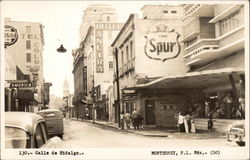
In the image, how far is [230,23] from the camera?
291 inches

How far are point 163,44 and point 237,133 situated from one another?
7.59 feet

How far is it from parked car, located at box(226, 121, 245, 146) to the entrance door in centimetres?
271

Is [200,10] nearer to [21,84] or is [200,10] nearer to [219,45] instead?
[219,45]

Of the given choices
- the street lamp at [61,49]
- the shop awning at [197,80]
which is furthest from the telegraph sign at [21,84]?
the shop awning at [197,80]

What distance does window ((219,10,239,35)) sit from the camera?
6630 mm

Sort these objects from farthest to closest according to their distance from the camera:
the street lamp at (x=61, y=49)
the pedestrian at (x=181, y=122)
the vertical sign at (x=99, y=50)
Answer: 1. the vertical sign at (x=99, y=50)
2. the pedestrian at (x=181, y=122)
3. the street lamp at (x=61, y=49)

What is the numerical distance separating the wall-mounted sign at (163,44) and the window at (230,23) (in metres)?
0.99

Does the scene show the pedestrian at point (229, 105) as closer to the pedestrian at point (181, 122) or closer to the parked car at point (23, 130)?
the pedestrian at point (181, 122)

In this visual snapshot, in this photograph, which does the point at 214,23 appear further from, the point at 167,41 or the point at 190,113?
the point at 190,113

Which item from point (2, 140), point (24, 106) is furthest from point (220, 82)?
point (2, 140)

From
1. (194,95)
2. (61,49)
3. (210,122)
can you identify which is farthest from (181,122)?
(61,49)

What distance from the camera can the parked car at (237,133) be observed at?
6.29 metres

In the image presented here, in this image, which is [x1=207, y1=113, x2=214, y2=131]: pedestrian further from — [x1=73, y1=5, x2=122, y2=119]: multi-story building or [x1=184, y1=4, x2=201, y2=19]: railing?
[x1=73, y1=5, x2=122, y2=119]: multi-story building

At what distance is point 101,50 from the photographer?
15.7 meters
